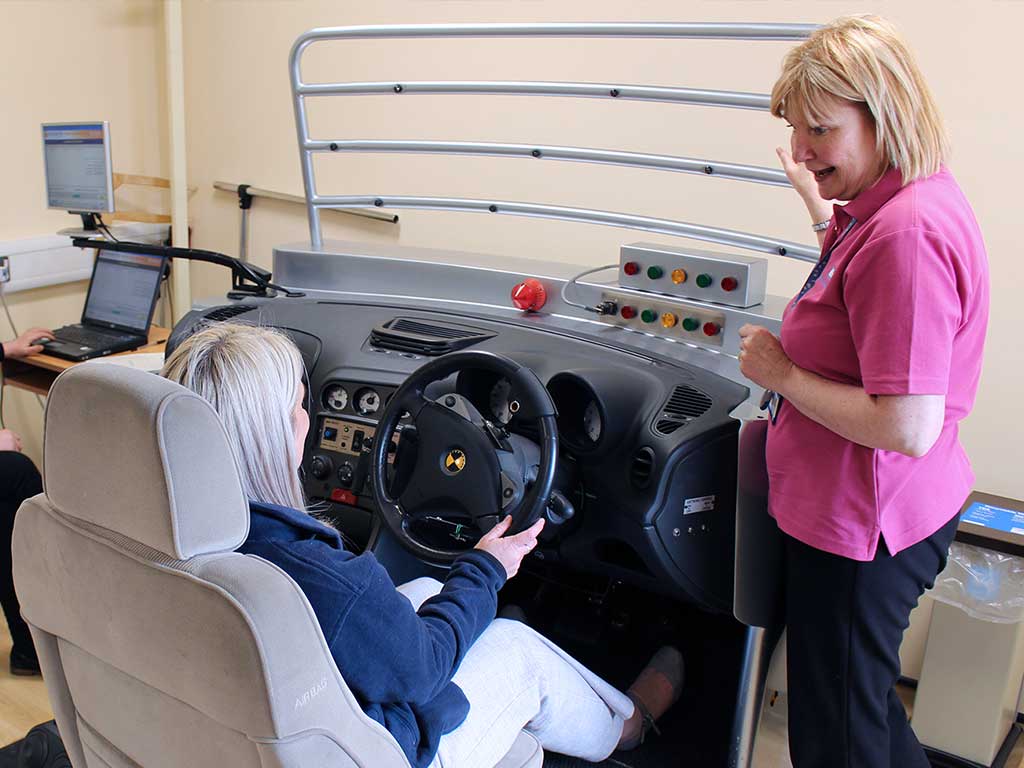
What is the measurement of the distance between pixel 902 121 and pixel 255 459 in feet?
3.12

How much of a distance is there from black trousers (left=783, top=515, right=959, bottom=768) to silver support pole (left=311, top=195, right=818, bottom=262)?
2.24 ft

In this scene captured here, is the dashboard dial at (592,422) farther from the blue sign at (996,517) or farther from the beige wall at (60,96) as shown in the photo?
the beige wall at (60,96)

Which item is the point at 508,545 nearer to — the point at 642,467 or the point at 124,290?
the point at 642,467

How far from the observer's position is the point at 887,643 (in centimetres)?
140

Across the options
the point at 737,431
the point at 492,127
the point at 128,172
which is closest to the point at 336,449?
the point at 737,431

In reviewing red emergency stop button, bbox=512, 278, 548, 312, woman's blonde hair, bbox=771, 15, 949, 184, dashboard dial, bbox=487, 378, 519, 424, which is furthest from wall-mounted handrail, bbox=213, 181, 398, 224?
woman's blonde hair, bbox=771, 15, 949, 184

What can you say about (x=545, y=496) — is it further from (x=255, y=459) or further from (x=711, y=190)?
(x=711, y=190)

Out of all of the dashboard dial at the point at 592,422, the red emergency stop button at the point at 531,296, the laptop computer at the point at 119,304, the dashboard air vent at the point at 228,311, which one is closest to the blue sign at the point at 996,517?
the dashboard dial at the point at 592,422

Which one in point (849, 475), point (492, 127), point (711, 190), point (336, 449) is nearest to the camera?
point (849, 475)

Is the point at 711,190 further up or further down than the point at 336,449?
further up

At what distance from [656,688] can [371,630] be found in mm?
1192

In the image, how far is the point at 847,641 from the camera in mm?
1402

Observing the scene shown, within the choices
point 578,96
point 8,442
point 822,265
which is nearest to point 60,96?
point 8,442

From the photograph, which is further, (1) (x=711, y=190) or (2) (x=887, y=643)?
(1) (x=711, y=190)
